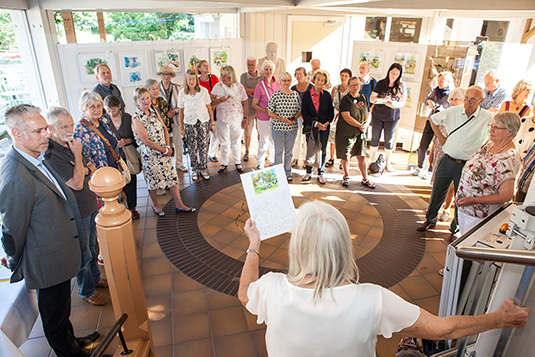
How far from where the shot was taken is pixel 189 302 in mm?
3395

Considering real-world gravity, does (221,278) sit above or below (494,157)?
below

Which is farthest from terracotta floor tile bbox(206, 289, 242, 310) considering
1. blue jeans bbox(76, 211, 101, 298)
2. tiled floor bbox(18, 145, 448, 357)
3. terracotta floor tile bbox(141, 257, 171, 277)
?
blue jeans bbox(76, 211, 101, 298)

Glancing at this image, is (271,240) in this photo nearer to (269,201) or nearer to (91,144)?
(269,201)

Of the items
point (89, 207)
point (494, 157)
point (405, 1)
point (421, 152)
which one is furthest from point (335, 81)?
point (89, 207)

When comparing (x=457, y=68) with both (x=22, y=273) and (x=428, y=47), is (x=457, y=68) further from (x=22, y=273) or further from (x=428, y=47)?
(x=22, y=273)

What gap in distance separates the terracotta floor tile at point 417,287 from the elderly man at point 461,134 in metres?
1.07

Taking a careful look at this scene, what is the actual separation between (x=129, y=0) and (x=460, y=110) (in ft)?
16.3

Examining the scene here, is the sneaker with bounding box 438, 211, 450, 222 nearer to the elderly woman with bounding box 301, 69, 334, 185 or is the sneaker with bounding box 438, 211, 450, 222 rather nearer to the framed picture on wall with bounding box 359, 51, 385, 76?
the elderly woman with bounding box 301, 69, 334, 185

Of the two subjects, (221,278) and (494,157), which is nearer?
(494,157)

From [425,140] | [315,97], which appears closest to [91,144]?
[315,97]

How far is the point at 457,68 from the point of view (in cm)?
619

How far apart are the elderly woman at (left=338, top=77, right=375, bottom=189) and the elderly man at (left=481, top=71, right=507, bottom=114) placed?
193 centimetres

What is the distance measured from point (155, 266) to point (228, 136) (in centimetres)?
295

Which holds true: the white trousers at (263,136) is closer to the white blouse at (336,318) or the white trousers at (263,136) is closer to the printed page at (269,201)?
the printed page at (269,201)
